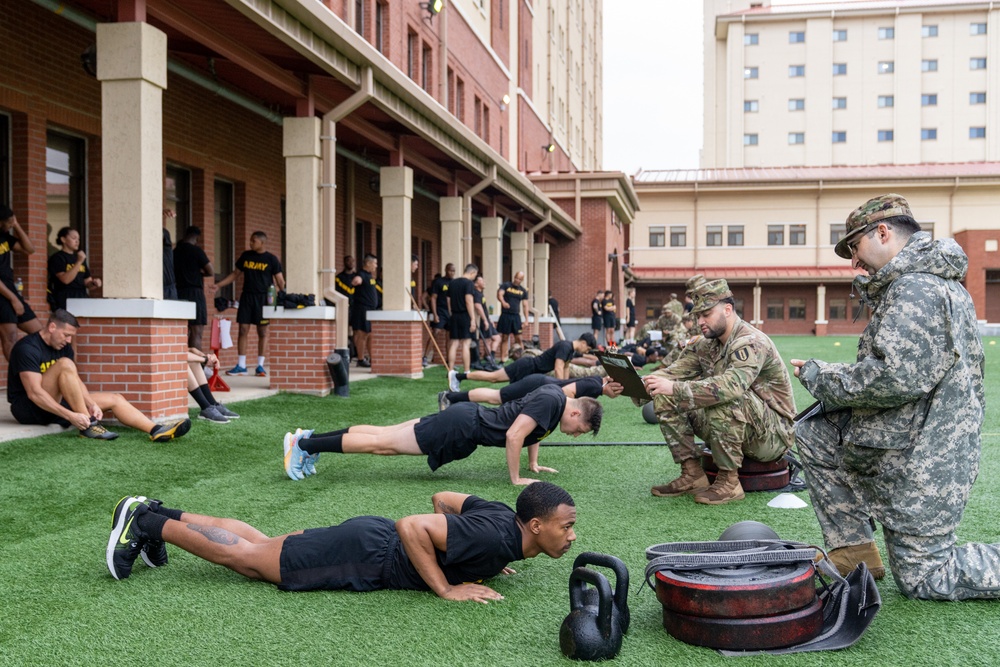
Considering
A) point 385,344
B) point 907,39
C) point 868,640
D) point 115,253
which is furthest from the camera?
point 907,39

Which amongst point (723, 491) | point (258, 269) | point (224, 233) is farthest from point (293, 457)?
point (224, 233)

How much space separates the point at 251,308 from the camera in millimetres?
12523

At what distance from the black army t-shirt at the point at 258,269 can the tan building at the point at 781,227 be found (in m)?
37.1

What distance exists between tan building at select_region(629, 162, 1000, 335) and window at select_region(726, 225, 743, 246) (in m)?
0.06

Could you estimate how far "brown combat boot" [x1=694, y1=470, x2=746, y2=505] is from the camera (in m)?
6.14

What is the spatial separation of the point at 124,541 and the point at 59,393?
3.64 m

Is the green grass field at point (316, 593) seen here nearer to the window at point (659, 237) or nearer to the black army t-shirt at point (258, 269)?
the black army t-shirt at point (258, 269)

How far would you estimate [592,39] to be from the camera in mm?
51781

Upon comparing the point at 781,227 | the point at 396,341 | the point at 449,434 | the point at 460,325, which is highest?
the point at 781,227

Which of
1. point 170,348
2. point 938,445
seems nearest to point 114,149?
point 170,348

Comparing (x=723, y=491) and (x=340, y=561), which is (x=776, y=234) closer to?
(x=723, y=491)

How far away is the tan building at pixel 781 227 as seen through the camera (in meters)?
48.0

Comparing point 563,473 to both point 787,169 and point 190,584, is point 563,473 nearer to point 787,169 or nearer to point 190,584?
point 190,584

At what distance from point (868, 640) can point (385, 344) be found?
11.4 meters
